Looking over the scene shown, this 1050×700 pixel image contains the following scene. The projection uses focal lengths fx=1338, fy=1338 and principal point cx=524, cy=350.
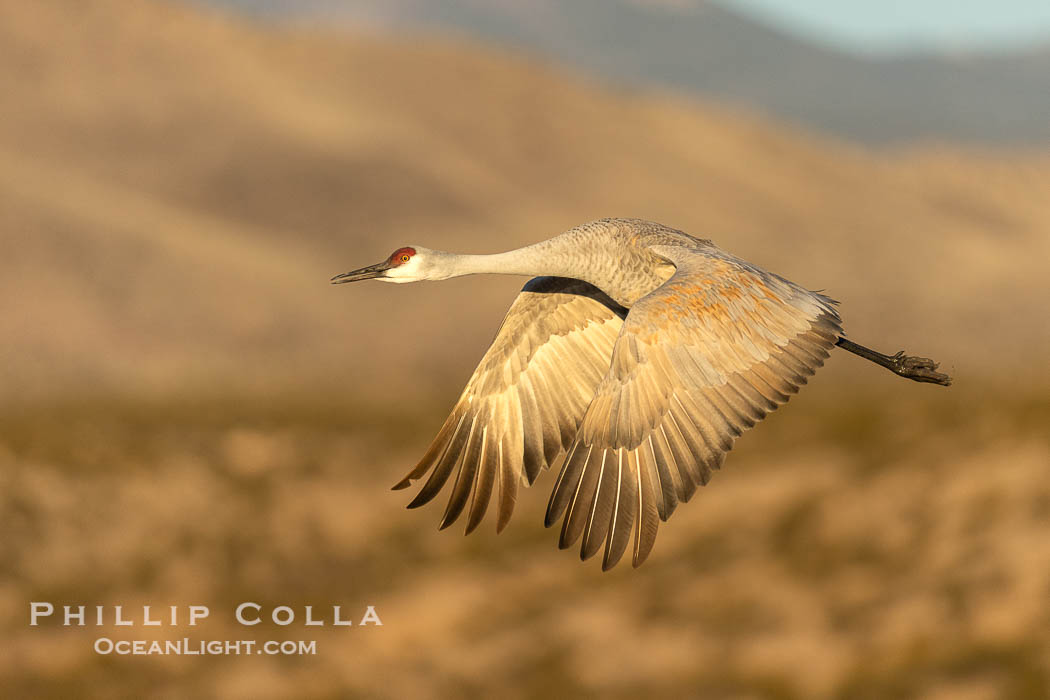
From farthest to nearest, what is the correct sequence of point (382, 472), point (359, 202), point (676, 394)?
point (359, 202), point (382, 472), point (676, 394)

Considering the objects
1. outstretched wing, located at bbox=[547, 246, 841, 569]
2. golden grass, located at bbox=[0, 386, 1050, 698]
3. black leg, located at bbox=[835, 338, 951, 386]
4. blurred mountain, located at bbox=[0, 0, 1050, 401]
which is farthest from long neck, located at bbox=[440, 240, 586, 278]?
blurred mountain, located at bbox=[0, 0, 1050, 401]

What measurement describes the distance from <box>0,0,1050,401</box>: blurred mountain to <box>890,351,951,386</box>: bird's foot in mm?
39650

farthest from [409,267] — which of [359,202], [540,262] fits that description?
[359,202]

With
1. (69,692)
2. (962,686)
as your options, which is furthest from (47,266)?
(962,686)

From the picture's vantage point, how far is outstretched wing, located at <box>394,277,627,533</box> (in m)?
10.3

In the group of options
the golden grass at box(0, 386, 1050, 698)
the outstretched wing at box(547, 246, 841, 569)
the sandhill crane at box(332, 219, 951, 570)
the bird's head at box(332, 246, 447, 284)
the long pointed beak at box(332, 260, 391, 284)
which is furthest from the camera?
the golden grass at box(0, 386, 1050, 698)

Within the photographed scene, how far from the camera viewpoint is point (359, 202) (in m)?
69.6

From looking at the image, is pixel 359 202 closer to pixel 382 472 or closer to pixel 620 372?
pixel 382 472

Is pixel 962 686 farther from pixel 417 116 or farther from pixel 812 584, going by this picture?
pixel 417 116

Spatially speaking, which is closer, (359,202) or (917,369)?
(917,369)

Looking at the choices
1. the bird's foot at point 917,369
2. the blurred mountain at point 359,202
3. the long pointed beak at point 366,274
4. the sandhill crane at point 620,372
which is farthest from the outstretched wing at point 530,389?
the blurred mountain at point 359,202

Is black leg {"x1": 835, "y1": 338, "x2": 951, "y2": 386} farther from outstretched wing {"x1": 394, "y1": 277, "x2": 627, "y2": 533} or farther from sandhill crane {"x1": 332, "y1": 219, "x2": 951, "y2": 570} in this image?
outstretched wing {"x1": 394, "y1": 277, "x2": 627, "y2": 533}

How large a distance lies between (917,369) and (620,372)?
291 centimetres

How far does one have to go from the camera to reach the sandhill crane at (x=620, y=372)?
8.09m
